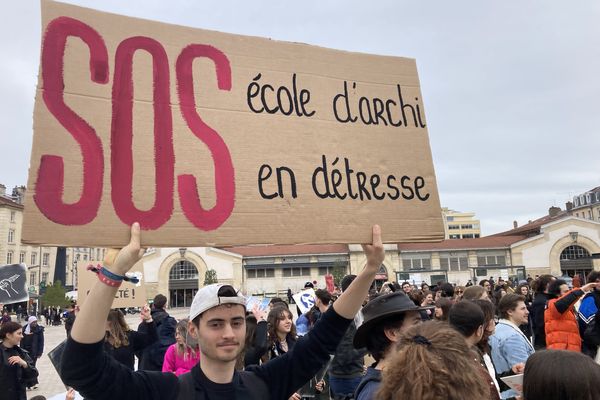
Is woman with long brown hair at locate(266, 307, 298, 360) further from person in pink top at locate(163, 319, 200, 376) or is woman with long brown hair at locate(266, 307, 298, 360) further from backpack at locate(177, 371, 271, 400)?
backpack at locate(177, 371, 271, 400)

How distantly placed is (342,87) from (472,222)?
118 meters

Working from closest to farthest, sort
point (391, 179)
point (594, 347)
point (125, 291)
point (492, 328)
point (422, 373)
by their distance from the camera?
point (422, 373)
point (391, 179)
point (492, 328)
point (594, 347)
point (125, 291)

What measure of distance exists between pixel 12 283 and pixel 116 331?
26.2 feet

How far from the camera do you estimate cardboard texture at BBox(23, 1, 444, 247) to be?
2.12 metres

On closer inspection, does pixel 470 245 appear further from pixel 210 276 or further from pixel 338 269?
pixel 210 276

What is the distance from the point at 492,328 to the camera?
3982 mm

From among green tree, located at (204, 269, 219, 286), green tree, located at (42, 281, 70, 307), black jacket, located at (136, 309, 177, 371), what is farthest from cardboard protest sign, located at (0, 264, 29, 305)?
green tree, located at (204, 269, 219, 286)

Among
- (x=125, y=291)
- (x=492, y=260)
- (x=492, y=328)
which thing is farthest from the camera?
(x=492, y=260)

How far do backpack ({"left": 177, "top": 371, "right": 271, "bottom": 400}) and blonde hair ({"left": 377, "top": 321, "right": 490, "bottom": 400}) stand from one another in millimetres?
755

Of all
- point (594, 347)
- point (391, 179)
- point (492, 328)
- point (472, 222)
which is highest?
point (472, 222)

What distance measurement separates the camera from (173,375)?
2.00 metres

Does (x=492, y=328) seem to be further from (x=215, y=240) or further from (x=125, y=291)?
(x=125, y=291)

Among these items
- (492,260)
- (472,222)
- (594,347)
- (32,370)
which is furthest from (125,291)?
(472,222)

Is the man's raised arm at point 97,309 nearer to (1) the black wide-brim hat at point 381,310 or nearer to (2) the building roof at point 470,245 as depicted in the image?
(1) the black wide-brim hat at point 381,310
